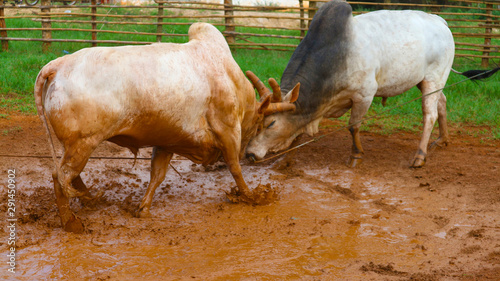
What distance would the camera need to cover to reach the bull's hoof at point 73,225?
4.11 meters

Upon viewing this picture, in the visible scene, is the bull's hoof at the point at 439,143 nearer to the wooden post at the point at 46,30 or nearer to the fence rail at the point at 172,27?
the fence rail at the point at 172,27

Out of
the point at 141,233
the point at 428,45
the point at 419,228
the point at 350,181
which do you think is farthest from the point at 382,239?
the point at 428,45

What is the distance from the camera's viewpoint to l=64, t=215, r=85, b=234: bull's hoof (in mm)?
4109

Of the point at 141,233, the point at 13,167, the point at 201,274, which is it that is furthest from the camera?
the point at 13,167

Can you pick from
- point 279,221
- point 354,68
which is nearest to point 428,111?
point 354,68

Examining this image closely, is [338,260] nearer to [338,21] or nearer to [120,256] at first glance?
[120,256]

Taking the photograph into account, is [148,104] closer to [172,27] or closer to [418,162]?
[418,162]

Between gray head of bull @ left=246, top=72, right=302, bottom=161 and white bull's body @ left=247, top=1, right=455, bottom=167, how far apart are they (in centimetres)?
1

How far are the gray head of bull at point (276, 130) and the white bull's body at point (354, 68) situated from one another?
11mm

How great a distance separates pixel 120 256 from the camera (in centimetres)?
385

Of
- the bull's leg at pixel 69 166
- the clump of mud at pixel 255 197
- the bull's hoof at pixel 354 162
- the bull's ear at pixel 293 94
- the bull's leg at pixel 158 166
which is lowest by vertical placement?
the bull's hoof at pixel 354 162

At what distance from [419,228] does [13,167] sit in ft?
13.4

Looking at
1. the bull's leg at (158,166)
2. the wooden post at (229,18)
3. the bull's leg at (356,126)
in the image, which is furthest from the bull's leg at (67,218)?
the wooden post at (229,18)

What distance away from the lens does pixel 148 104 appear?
13.0ft
